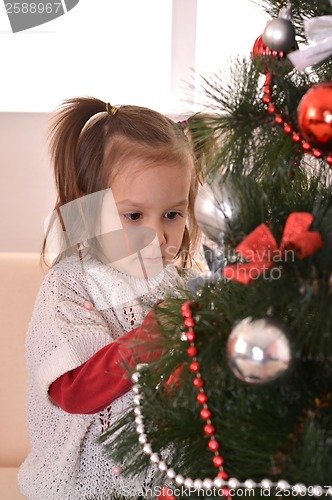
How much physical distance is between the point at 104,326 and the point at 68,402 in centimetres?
14

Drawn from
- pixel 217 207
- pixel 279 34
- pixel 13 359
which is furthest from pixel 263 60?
pixel 13 359

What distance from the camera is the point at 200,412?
21.0 inches

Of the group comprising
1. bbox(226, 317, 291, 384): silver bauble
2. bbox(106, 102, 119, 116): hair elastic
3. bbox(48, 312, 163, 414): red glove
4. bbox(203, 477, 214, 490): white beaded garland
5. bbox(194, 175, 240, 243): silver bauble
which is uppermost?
bbox(194, 175, 240, 243): silver bauble

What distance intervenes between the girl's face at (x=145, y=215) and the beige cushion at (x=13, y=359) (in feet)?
0.96

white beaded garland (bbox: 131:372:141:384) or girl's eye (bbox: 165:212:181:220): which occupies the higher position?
white beaded garland (bbox: 131:372:141:384)

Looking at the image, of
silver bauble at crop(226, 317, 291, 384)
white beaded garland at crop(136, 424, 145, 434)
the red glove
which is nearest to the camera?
silver bauble at crop(226, 317, 291, 384)

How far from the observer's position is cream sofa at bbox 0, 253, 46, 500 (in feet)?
4.36

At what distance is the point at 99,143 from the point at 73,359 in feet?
1.22

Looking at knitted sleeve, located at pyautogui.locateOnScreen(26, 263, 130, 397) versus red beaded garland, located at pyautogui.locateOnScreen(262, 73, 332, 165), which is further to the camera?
knitted sleeve, located at pyautogui.locateOnScreen(26, 263, 130, 397)

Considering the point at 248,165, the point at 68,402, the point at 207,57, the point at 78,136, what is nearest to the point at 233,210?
the point at 248,165

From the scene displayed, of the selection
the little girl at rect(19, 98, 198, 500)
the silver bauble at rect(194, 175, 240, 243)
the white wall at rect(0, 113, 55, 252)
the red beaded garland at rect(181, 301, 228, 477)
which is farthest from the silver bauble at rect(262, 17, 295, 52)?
the white wall at rect(0, 113, 55, 252)

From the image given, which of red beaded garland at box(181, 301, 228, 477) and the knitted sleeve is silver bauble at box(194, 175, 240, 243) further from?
the knitted sleeve

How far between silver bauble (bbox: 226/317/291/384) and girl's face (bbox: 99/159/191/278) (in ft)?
1.93

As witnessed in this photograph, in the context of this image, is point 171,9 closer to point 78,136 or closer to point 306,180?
point 78,136
